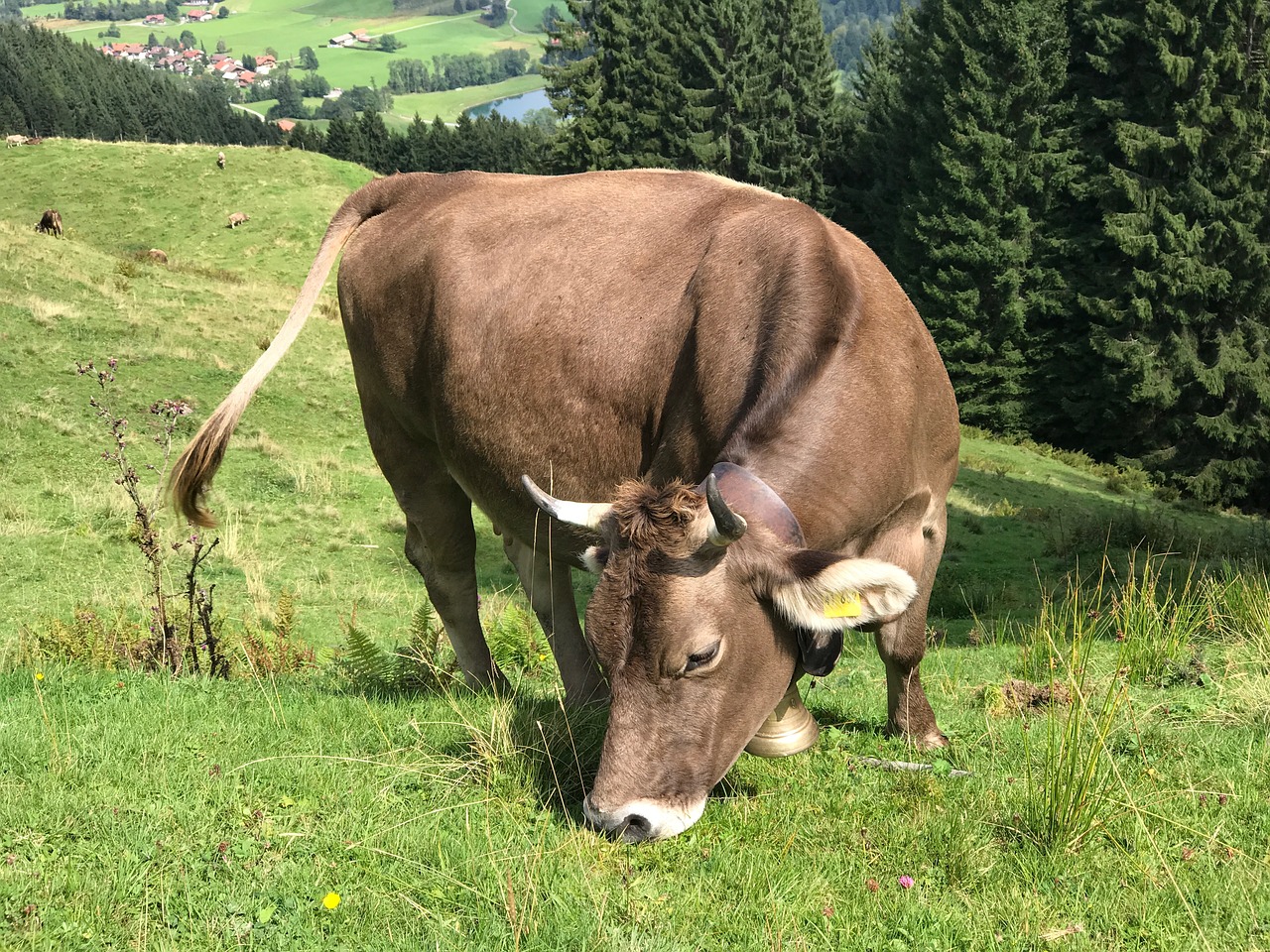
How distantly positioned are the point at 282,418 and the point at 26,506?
20.2ft

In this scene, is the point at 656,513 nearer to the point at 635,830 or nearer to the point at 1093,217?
the point at 635,830

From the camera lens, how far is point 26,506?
1270cm

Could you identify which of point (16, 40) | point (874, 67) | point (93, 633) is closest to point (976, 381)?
point (874, 67)

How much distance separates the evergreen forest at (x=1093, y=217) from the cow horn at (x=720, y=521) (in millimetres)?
27608

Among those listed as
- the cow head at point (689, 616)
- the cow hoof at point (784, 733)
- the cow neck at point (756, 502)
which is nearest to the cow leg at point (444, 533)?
the cow hoof at point (784, 733)

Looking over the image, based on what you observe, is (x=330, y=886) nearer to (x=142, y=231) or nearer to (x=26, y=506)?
(x=26, y=506)

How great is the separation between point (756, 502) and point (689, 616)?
0.50 metres

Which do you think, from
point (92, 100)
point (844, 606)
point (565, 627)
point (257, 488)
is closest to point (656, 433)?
point (844, 606)

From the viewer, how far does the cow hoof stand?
4.61 meters

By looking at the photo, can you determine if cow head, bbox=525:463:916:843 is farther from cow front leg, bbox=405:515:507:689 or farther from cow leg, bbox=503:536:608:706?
cow front leg, bbox=405:515:507:689

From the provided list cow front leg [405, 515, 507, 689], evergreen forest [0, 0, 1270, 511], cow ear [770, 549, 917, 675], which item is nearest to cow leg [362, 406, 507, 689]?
cow front leg [405, 515, 507, 689]

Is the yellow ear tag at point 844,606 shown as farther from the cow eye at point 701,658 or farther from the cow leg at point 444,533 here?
the cow leg at point 444,533

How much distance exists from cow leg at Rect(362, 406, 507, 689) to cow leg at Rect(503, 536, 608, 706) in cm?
43

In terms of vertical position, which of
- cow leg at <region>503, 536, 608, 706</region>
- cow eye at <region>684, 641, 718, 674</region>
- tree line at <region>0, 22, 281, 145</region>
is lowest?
tree line at <region>0, 22, 281, 145</region>
